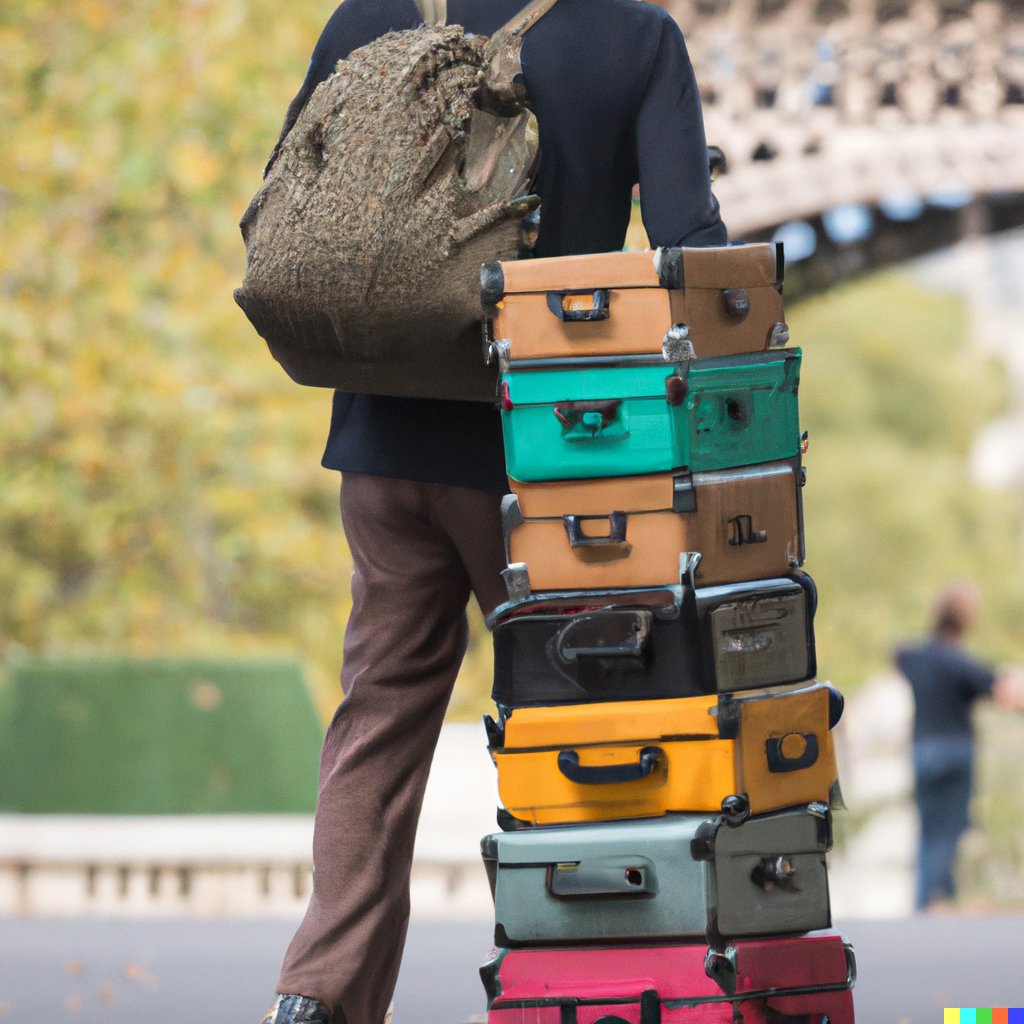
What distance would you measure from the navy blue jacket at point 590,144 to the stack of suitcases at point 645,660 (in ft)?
0.50

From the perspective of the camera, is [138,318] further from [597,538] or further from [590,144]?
[597,538]

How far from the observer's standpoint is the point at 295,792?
8109 mm

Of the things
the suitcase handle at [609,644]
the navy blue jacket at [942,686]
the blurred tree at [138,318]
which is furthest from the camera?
the blurred tree at [138,318]

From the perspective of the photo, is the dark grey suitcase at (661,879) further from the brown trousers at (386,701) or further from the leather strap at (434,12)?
the leather strap at (434,12)

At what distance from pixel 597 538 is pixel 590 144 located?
61 cm

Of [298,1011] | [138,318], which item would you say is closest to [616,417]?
[298,1011]

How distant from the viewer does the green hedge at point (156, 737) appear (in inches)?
314

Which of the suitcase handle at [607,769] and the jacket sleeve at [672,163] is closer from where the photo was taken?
the suitcase handle at [607,769]

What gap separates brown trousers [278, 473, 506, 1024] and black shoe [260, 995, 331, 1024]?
0.05 m

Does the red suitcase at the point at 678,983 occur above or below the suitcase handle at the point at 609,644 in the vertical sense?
below

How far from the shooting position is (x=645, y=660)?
9.71ft

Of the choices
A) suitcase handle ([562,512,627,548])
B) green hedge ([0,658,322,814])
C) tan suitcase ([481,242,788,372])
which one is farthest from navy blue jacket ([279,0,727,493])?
green hedge ([0,658,322,814])

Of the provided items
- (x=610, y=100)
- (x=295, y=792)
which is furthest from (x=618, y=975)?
(x=295, y=792)

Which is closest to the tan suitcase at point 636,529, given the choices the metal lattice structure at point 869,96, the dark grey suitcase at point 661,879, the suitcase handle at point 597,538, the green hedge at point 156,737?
the suitcase handle at point 597,538
